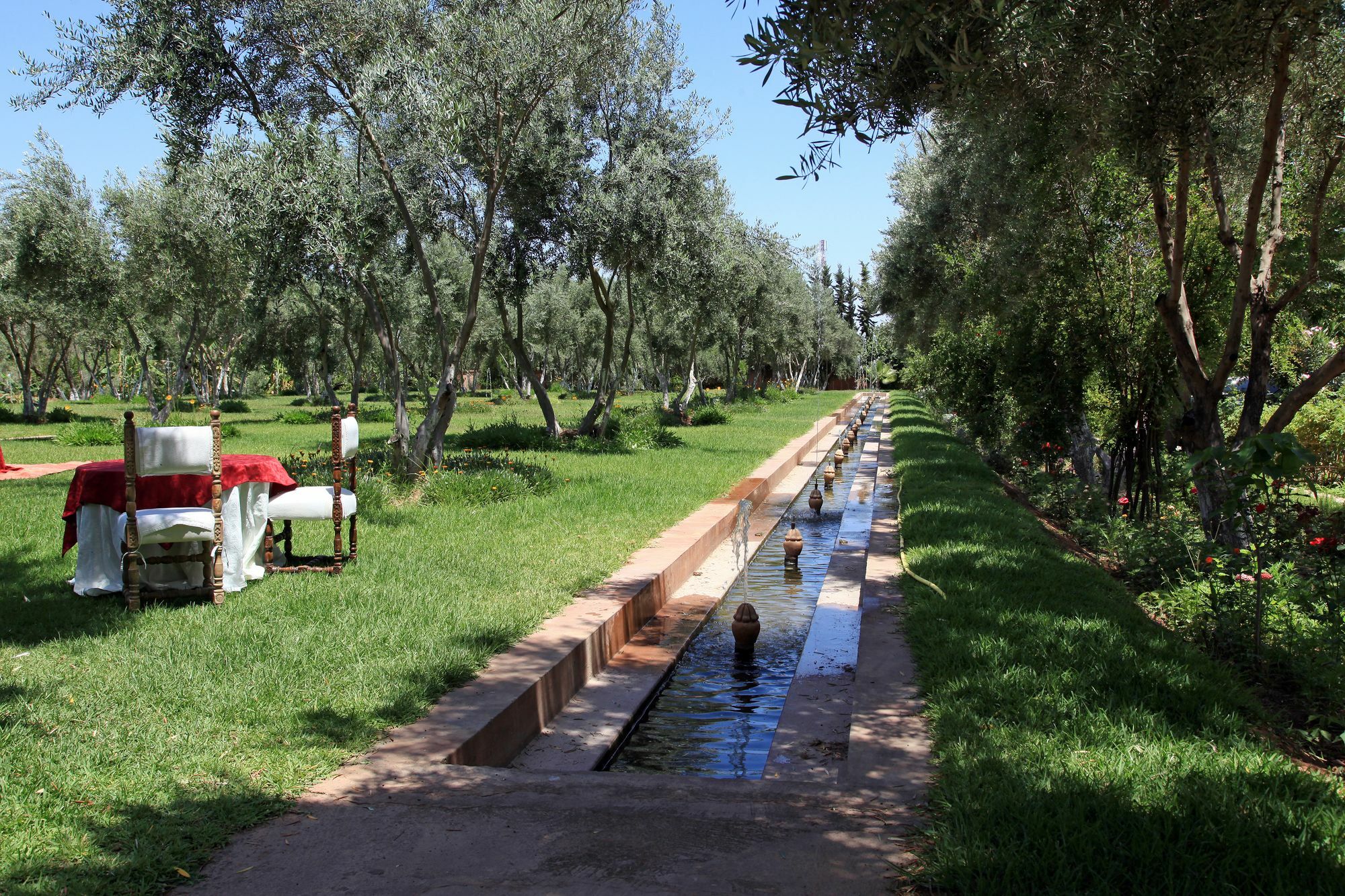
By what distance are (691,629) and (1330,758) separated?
4.16m

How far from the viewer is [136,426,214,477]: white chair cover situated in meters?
5.71

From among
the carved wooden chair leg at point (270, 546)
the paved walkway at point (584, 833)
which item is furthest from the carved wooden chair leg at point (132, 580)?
the paved walkway at point (584, 833)

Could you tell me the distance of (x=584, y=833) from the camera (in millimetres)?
3199

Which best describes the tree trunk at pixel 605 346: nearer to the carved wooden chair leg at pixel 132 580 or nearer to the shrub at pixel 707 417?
the shrub at pixel 707 417

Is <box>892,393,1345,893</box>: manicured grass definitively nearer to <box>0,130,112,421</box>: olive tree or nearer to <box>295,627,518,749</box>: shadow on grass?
<box>295,627,518,749</box>: shadow on grass

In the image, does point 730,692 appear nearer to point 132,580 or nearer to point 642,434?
point 132,580

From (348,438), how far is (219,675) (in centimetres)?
279

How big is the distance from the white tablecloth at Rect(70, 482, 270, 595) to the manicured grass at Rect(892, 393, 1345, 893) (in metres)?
4.31

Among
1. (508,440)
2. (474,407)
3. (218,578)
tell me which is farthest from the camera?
(474,407)

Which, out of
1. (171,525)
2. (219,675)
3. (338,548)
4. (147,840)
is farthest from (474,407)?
(147,840)

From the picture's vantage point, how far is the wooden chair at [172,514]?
18.7 ft

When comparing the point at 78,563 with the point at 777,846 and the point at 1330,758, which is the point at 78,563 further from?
the point at 1330,758

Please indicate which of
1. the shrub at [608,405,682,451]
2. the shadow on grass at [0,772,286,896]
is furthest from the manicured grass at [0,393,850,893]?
the shrub at [608,405,682,451]

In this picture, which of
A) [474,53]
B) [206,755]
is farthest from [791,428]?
[206,755]
